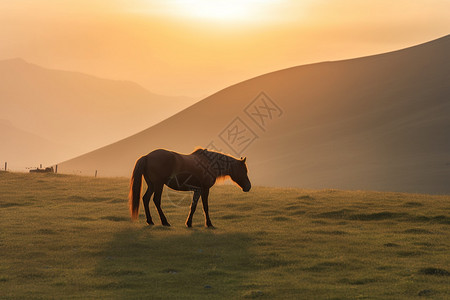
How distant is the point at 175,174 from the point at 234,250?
4727 mm

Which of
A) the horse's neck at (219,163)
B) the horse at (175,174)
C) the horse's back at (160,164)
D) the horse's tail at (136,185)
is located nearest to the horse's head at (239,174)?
the horse's neck at (219,163)

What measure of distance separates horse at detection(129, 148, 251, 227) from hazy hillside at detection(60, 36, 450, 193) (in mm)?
58927

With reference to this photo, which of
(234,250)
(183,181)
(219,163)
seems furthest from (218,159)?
(234,250)

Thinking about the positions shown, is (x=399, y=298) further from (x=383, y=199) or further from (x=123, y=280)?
(x=383, y=199)

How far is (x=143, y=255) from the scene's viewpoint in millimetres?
16047

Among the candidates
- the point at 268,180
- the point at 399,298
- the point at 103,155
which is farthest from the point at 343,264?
the point at 103,155

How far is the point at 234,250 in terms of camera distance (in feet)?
54.7

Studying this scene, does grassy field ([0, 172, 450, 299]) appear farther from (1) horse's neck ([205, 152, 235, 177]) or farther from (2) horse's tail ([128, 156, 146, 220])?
(1) horse's neck ([205, 152, 235, 177])

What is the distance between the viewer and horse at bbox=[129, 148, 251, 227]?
66.6 ft

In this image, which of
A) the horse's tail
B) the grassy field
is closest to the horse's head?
the grassy field

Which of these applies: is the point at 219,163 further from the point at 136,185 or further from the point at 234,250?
the point at 234,250

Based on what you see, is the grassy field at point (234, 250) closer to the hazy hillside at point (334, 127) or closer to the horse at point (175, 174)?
the horse at point (175, 174)

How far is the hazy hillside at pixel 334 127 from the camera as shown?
87938 mm

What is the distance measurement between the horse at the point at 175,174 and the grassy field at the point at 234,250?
3.00ft
